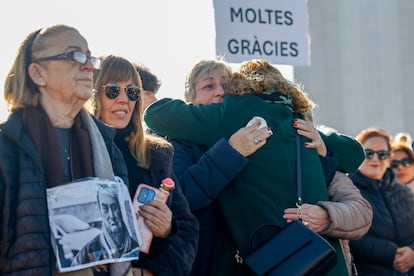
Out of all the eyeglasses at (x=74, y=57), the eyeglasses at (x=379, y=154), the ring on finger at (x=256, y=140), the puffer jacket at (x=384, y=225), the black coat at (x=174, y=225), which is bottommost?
the puffer jacket at (x=384, y=225)

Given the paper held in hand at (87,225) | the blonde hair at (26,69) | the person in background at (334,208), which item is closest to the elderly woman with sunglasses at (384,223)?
the person in background at (334,208)

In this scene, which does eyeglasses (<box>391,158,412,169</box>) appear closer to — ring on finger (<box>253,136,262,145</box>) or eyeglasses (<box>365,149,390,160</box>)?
eyeglasses (<box>365,149,390,160</box>)

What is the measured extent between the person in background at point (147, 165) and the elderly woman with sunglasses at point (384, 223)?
8.83 feet

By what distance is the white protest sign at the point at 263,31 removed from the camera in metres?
6.88

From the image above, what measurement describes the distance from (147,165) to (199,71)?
107 centimetres

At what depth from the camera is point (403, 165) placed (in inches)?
347

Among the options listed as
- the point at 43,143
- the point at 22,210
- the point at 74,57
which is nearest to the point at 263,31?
the point at 74,57

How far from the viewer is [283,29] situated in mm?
7238

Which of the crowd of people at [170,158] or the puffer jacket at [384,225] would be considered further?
the puffer jacket at [384,225]

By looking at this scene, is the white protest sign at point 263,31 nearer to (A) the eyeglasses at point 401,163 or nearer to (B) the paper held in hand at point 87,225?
(A) the eyeglasses at point 401,163

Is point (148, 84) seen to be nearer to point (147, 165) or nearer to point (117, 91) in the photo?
point (117, 91)

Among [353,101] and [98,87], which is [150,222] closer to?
[98,87]

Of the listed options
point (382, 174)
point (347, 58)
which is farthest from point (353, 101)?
point (382, 174)

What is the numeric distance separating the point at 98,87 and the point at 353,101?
2607cm
